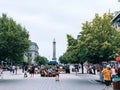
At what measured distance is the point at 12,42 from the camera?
42.9 m

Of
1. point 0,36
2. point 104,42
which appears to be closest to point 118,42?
point 104,42

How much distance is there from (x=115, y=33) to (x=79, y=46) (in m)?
3.45

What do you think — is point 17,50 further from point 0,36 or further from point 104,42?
point 104,42

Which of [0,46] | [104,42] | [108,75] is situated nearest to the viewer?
[108,75]

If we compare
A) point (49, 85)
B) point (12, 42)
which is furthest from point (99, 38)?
point (12, 42)

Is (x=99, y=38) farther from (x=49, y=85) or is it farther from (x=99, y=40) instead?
(x=49, y=85)

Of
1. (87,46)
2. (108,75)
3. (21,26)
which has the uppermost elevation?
(21,26)

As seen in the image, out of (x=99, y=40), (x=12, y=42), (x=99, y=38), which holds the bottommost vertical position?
(x=99, y=40)

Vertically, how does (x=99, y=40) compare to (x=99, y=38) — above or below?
below

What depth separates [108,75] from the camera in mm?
25938

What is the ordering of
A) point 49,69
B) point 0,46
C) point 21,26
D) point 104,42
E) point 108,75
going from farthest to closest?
1. point 49,69
2. point 21,26
3. point 0,46
4. point 104,42
5. point 108,75

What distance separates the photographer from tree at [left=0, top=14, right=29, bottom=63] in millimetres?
42344

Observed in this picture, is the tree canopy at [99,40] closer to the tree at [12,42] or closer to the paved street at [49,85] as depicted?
the paved street at [49,85]

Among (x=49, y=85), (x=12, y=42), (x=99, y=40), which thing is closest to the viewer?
(x=49, y=85)
